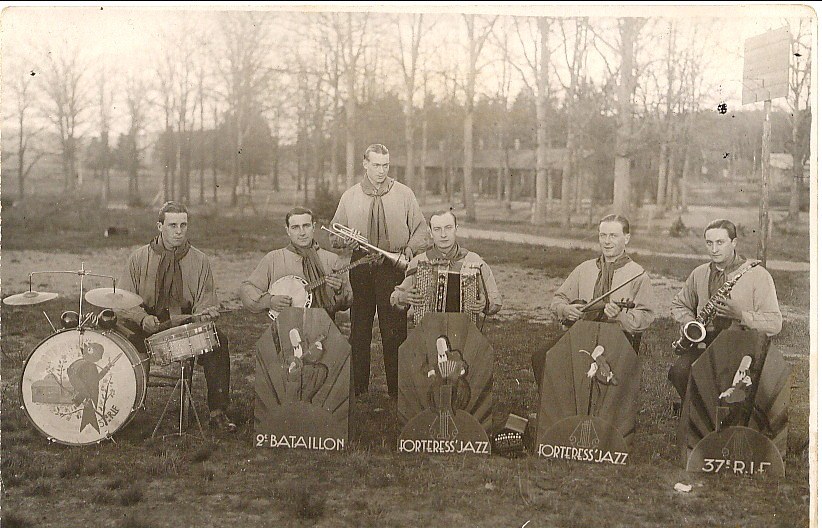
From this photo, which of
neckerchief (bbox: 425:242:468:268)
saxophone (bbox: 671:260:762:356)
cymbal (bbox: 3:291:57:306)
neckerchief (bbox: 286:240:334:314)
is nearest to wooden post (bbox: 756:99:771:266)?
saxophone (bbox: 671:260:762:356)

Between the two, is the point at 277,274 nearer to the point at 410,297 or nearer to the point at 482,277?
the point at 410,297

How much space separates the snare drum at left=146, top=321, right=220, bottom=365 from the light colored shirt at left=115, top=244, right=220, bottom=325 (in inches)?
17.0

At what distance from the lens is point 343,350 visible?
5648 mm

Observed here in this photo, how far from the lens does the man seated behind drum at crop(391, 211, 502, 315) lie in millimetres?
5777

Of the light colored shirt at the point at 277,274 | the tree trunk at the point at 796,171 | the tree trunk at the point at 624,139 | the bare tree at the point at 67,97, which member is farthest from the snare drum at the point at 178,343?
the tree trunk at the point at 796,171

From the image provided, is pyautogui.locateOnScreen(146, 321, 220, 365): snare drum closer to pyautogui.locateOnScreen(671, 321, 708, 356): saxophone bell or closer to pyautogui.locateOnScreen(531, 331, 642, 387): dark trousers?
pyautogui.locateOnScreen(531, 331, 642, 387): dark trousers

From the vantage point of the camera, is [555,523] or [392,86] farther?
[392,86]

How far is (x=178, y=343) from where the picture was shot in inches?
214

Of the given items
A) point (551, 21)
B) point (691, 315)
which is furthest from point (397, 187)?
point (691, 315)

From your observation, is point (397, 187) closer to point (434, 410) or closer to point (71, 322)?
point (434, 410)

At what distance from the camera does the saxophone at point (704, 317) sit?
5660mm

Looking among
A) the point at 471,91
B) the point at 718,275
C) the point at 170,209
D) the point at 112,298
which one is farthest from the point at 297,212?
the point at 718,275

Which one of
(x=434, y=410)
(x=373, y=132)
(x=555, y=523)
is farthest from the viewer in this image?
(x=373, y=132)

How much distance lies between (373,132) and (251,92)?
1.16m
